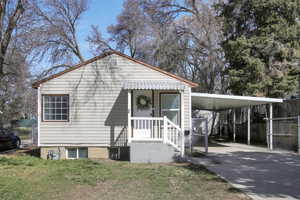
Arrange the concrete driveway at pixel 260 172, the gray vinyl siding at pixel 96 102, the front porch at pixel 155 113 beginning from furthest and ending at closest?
the gray vinyl siding at pixel 96 102 < the front porch at pixel 155 113 < the concrete driveway at pixel 260 172

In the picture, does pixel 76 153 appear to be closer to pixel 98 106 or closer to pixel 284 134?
pixel 98 106

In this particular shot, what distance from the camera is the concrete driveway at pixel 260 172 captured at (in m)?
6.23

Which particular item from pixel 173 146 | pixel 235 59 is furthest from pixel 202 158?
pixel 235 59

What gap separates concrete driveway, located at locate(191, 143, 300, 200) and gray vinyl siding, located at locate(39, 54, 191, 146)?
2181 millimetres

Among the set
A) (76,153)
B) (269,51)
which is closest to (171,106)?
(76,153)

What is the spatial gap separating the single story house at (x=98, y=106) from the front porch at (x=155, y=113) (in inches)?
1.6

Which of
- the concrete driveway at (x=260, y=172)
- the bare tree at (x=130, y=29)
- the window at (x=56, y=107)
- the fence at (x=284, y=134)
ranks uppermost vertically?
the bare tree at (x=130, y=29)

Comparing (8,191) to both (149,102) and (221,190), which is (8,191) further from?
(149,102)

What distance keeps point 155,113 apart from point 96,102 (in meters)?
2.36

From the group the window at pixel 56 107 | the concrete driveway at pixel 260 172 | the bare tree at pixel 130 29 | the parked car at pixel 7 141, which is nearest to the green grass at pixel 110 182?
the concrete driveway at pixel 260 172

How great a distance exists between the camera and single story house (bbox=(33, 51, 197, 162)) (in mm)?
11383

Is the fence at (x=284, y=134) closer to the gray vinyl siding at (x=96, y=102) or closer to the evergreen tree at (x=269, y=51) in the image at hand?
the evergreen tree at (x=269, y=51)

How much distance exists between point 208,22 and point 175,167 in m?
15.6

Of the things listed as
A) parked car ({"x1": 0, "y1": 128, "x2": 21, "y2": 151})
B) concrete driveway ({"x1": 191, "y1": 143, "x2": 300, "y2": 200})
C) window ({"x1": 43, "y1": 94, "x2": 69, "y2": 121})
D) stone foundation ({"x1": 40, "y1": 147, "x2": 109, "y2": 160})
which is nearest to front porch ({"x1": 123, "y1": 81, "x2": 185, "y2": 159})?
concrete driveway ({"x1": 191, "y1": 143, "x2": 300, "y2": 200})
